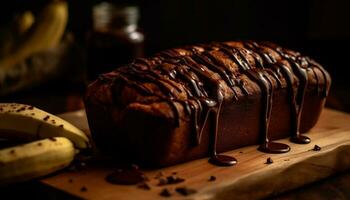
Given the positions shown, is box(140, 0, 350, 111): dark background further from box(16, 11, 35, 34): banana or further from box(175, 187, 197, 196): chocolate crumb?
box(175, 187, 197, 196): chocolate crumb

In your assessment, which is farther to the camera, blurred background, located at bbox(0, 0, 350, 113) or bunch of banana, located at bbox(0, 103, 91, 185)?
blurred background, located at bbox(0, 0, 350, 113)

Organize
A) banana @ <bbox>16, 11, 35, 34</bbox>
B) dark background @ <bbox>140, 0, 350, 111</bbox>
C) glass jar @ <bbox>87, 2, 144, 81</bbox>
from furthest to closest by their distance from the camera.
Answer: dark background @ <bbox>140, 0, 350, 111</bbox>
banana @ <bbox>16, 11, 35, 34</bbox>
glass jar @ <bbox>87, 2, 144, 81</bbox>

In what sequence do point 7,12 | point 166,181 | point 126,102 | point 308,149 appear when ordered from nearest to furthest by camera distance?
point 166,181, point 126,102, point 308,149, point 7,12

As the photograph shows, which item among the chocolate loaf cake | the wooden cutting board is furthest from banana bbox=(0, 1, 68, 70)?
the wooden cutting board

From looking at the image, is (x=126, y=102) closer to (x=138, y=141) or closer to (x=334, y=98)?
(x=138, y=141)

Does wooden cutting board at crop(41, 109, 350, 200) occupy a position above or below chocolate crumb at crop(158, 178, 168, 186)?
below

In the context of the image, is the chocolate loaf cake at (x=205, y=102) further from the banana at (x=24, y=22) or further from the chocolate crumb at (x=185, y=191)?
the banana at (x=24, y=22)

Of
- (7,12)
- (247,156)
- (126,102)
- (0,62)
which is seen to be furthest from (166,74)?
(7,12)

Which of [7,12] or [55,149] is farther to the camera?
[7,12]
